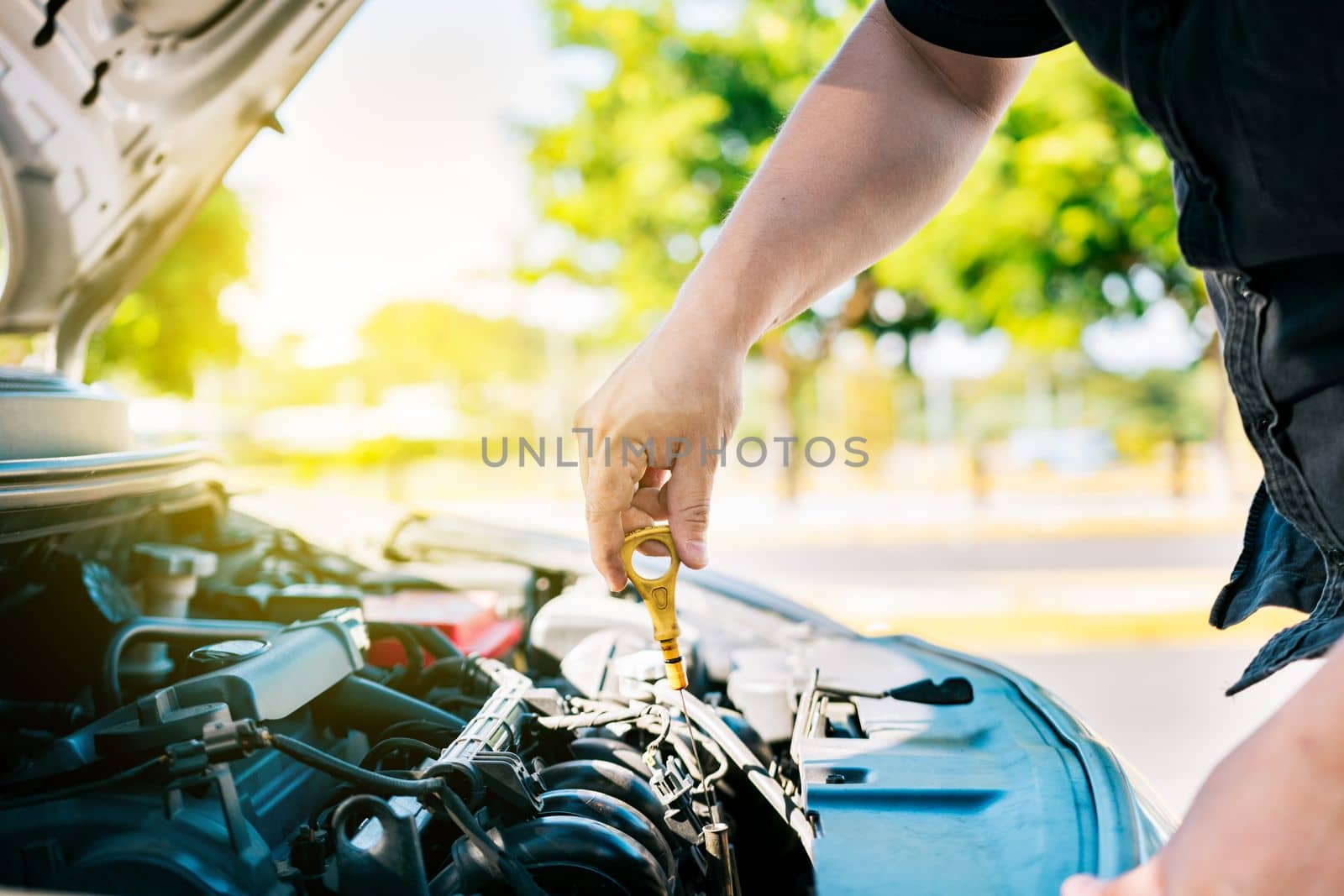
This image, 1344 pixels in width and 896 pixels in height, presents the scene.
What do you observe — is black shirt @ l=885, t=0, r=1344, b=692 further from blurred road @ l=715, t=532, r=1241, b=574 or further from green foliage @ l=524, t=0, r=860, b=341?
green foliage @ l=524, t=0, r=860, b=341

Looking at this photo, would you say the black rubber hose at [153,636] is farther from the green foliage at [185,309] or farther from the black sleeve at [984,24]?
the green foliage at [185,309]

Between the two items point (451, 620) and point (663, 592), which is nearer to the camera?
point (663, 592)

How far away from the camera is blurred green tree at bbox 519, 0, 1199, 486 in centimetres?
888

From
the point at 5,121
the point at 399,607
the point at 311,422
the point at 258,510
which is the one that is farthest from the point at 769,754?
the point at 311,422

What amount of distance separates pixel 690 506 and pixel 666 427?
0.12 meters

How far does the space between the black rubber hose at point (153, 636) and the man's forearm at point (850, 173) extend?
97cm

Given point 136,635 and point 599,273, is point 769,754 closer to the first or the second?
point 136,635

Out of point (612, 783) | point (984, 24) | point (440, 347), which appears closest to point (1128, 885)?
point (612, 783)

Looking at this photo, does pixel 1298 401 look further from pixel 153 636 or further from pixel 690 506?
pixel 153 636

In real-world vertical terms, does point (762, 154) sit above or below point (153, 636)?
above

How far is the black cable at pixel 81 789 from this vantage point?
121cm

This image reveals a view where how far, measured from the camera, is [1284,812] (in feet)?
2.21

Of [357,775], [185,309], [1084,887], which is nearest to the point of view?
[1084,887]

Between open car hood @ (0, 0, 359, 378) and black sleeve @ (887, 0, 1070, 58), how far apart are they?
1368 mm
